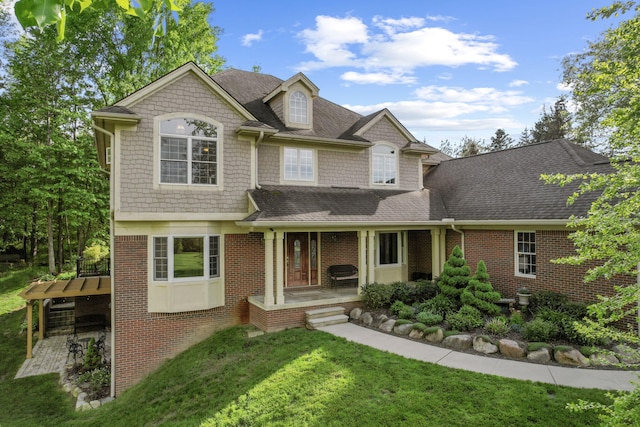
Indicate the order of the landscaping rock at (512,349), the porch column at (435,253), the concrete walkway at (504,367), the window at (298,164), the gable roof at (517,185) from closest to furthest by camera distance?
1. the concrete walkway at (504,367)
2. the landscaping rock at (512,349)
3. the gable roof at (517,185)
4. the window at (298,164)
5. the porch column at (435,253)

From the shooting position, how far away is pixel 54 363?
12609 mm

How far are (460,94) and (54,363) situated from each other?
26.5 meters

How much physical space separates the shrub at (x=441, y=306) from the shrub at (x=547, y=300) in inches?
86.8

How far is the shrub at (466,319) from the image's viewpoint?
950 cm

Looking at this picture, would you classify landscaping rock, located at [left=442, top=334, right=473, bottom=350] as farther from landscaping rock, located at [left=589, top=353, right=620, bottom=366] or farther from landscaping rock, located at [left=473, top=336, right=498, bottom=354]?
landscaping rock, located at [left=589, top=353, right=620, bottom=366]

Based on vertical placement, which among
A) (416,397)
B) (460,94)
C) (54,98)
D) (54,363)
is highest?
(460,94)

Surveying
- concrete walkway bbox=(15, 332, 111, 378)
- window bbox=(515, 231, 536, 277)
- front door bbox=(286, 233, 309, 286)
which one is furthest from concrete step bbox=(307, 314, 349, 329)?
concrete walkway bbox=(15, 332, 111, 378)

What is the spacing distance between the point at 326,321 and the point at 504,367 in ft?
16.2

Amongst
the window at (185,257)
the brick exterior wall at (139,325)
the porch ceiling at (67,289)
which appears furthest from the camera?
the porch ceiling at (67,289)

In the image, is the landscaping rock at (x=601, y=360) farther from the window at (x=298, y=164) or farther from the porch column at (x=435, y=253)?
the window at (x=298, y=164)

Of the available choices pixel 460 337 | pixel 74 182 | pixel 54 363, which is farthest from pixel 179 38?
pixel 460 337

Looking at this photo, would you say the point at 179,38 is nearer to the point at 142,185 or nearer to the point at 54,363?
the point at 142,185

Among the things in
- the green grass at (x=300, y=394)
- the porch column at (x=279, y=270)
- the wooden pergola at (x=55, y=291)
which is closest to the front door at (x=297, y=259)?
the porch column at (x=279, y=270)

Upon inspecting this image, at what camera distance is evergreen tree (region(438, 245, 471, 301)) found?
36.6 feet
